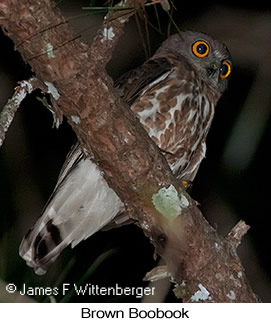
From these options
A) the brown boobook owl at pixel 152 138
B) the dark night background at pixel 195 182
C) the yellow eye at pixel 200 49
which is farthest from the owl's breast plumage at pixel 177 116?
the yellow eye at pixel 200 49

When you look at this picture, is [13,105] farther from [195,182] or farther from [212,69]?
[195,182]

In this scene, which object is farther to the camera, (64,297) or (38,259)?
(38,259)

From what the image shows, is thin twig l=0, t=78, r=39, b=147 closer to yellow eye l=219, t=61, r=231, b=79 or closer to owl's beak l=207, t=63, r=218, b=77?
owl's beak l=207, t=63, r=218, b=77

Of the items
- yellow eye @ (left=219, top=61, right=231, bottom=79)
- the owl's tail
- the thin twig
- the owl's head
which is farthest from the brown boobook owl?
the thin twig

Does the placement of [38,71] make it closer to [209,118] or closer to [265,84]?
[265,84]

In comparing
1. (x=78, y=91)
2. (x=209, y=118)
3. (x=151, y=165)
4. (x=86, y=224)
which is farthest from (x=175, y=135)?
(x=78, y=91)

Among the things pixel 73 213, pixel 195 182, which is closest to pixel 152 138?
pixel 73 213

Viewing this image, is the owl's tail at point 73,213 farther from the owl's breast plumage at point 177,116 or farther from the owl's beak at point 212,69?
the owl's beak at point 212,69
